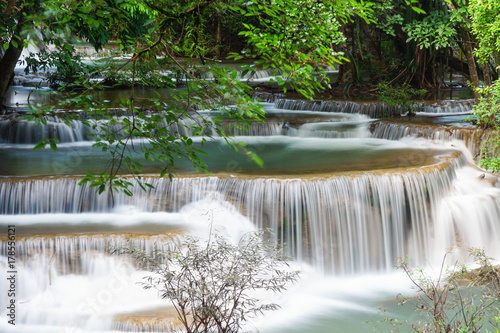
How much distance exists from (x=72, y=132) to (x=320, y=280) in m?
7.31

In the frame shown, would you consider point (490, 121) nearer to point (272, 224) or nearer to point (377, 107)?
point (377, 107)

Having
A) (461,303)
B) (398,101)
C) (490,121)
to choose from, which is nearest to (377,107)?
(398,101)

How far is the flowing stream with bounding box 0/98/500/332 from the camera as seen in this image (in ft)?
22.2

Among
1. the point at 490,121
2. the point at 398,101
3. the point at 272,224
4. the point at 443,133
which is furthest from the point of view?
the point at 398,101

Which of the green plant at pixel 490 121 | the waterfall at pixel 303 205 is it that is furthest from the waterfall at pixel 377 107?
the waterfall at pixel 303 205

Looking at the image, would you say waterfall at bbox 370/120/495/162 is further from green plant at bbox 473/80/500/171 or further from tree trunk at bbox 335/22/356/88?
tree trunk at bbox 335/22/356/88

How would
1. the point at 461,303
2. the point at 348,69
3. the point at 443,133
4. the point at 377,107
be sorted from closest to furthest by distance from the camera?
the point at 461,303 → the point at 443,133 → the point at 377,107 → the point at 348,69

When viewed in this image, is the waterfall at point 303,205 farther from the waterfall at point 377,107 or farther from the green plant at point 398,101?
the waterfall at point 377,107

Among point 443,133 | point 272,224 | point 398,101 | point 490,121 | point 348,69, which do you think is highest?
point 348,69

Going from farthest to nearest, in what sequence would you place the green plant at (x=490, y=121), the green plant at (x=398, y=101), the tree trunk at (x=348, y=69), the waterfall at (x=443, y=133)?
the tree trunk at (x=348, y=69), the green plant at (x=398, y=101), the waterfall at (x=443, y=133), the green plant at (x=490, y=121)

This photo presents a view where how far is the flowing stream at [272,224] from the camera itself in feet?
22.2

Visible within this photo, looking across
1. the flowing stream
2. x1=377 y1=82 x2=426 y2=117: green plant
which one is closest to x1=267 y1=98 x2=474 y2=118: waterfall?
x1=377 y1=82 x2=426 y2=117: green plant

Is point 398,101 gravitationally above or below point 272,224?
above

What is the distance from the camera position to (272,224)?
326 inches
